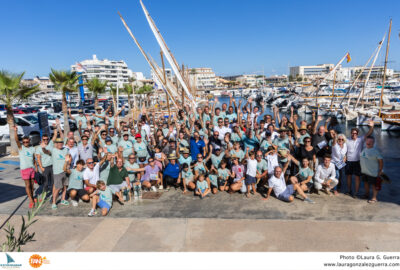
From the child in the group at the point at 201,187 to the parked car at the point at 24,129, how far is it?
12819mm

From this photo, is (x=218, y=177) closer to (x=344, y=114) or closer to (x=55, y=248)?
(x=55, y=248)

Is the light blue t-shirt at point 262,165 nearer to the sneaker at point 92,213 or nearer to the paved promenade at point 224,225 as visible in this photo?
the paved promenade at point 224,225

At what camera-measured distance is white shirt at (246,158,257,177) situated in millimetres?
7004

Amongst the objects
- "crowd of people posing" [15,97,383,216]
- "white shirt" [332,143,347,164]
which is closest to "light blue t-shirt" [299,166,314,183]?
"crowd of people posing" [15,97,383,216]

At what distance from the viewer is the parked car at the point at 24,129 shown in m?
15.5

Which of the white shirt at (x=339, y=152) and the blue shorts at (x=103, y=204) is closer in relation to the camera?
the blue shorts at (x=103, y=204)

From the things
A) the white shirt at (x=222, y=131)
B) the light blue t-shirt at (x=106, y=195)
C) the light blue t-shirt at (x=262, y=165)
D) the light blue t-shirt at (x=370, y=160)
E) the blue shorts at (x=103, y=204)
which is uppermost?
Answer: the white shirt at (x=222, y=131)

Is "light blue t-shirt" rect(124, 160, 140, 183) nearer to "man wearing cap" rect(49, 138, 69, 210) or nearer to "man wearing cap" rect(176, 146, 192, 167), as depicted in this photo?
"man wearing cap" rect(176, 146, 192, 167)

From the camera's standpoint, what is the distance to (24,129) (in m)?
16.0

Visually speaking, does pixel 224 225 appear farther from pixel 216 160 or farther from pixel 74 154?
pixel 74 154
